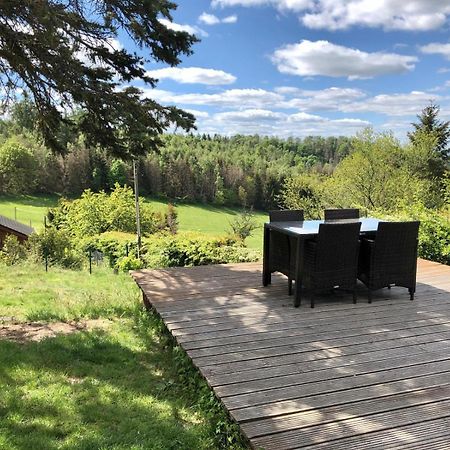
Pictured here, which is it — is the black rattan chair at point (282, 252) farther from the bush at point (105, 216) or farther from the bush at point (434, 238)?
the bush at point (105, 216)

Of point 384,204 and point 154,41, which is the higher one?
point 154,41

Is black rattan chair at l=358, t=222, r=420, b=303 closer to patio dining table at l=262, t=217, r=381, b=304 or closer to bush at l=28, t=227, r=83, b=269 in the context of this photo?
patio dining table at l=262, t=217, r=381, b=304

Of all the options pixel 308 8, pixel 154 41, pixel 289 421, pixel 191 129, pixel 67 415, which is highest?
pixel 308 8

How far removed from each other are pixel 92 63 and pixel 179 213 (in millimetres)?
38692

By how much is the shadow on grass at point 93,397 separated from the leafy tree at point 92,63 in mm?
2180

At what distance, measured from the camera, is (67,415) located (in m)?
2.39

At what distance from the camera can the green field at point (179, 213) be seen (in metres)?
37.1

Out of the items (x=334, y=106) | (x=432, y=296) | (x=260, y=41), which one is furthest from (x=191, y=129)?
(x=334, y=106)

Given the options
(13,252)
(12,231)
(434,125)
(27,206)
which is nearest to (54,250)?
(13,252)

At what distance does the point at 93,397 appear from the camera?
264cm

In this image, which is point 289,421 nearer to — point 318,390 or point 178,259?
point 318,390

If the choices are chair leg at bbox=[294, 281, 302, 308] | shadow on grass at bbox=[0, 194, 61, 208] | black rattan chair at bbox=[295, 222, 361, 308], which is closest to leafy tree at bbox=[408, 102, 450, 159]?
black rattan chair at bbox=[295, 222, 361, 308]

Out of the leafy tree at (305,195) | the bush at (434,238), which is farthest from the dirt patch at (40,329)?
the leafy tree at (305,195)

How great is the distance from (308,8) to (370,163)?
9157 millimetres
